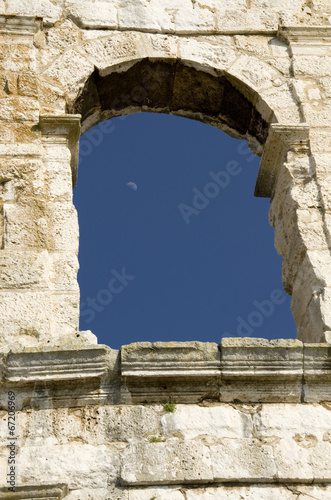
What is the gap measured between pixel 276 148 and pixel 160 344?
231cm

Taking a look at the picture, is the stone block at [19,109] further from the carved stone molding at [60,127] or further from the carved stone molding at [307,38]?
the carved stone molding at [307,38]

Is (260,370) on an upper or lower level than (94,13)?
lower

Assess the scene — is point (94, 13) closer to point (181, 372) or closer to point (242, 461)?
point (181, 372)

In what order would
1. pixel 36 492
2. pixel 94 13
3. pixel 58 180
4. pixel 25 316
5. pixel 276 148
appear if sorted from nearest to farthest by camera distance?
pixel 36 492 < pixel 25 316 < pixel 58 180 < pixel 276 148 < pixel 94 13

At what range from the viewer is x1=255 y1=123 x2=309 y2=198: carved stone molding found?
677 centimetres

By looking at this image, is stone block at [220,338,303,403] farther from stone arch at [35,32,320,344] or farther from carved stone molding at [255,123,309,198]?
carved stone molding at [255,123,309,198]

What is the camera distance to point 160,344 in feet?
17.0

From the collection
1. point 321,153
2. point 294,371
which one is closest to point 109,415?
point 294,371

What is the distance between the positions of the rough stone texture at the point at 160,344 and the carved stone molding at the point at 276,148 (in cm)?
1

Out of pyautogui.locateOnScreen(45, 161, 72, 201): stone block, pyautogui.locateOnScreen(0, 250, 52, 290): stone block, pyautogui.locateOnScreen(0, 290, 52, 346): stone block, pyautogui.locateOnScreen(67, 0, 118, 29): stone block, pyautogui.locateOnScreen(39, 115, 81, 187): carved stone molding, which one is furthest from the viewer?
pyautogui.locateOnScreen(67, 0, 118, 29): stone block

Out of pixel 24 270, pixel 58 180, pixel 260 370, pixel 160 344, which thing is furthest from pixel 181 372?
pixel 58 180

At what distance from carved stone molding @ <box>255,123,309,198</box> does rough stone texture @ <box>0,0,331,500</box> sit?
0.01 metres

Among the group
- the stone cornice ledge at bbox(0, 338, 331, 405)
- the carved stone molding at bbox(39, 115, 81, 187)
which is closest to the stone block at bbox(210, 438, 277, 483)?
the stone cornice ledge at bbox(0, 338, 331, 405)

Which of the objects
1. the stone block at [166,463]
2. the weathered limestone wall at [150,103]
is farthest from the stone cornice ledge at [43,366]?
the stone block at [166,463]
